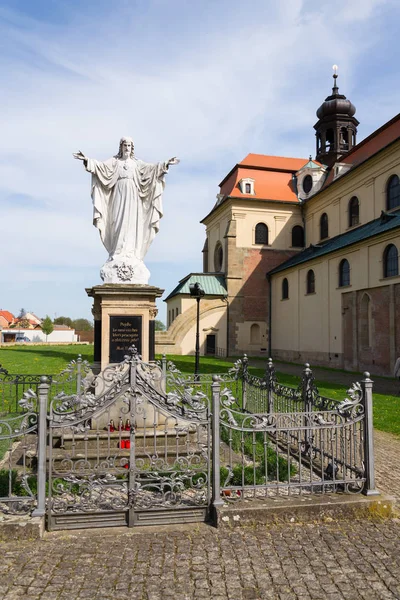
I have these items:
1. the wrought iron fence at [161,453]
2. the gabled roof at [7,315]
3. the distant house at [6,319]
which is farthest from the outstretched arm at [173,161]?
the gabled roof at [7,315]

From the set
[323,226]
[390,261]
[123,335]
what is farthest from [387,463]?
[323,226]

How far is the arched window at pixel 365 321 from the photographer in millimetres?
25719

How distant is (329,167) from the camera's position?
41.4 meters

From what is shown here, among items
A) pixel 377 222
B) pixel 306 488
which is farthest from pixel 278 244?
pixel 306 488

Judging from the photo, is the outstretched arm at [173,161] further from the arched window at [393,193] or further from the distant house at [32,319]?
the distant house at [32,319]

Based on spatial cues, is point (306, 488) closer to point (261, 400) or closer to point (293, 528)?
point (293, 528)

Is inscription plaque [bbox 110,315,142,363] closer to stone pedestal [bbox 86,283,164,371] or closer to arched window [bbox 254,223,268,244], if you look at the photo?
stone pedestal [bbox 86,283,164,371]

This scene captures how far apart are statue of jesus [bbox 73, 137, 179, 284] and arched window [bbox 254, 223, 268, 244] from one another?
31601 millimetres

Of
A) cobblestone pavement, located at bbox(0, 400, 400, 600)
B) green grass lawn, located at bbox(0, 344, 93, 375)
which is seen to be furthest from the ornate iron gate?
green grass lawn, located at bbox(0, 344, 93, 375)

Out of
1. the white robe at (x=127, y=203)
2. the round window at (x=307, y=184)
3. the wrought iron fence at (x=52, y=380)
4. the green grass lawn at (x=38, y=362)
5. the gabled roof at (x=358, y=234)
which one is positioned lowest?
the green grass lawn at (x=38, y=362)

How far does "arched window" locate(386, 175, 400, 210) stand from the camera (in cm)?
2672

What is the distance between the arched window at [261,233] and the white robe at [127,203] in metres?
31.6

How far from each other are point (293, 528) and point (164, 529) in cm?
136

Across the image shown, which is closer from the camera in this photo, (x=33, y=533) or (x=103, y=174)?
(x=33, y=533)
